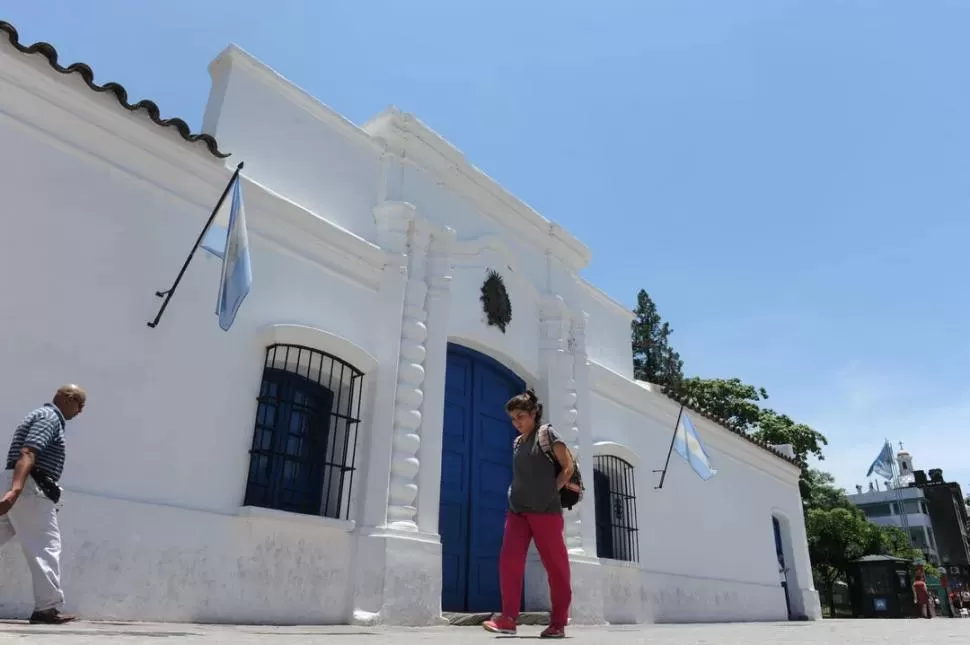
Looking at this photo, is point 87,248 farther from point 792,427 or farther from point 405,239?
point 792,427

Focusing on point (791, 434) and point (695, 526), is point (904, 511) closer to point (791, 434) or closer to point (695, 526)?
point (791, 434)

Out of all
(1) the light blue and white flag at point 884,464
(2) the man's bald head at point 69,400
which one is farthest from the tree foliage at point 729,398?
(2) the man's bald head at point 69,400

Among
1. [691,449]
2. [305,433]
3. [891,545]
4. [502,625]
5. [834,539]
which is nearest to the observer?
[502,625]

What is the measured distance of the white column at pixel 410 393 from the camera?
20.6 feet

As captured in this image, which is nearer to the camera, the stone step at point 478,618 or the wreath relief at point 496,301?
the stone step at point 478,618

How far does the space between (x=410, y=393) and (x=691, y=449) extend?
5.84m

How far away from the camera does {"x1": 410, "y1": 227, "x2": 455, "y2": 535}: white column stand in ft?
21.3

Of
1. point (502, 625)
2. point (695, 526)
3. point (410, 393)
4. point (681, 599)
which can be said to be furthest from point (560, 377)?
point (502, 625)

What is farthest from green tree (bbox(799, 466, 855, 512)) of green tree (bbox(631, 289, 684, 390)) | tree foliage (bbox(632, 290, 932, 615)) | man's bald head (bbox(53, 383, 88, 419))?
man's bald head (bbox(53, 383, 88, 419))

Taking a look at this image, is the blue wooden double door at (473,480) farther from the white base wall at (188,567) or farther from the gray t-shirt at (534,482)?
the gray t-shirt at (534,482)

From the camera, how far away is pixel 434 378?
7.01m

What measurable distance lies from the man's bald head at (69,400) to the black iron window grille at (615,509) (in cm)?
677

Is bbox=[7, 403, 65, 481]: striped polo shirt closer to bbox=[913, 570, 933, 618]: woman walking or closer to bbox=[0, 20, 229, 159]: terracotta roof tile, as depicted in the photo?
bbox=[0, 20, 229, 159]: terracotta roof tile

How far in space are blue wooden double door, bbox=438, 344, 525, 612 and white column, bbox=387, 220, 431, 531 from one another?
770 millimetres
